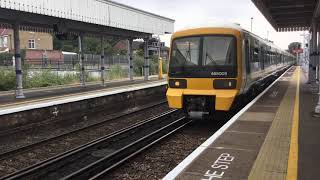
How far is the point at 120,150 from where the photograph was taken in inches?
373

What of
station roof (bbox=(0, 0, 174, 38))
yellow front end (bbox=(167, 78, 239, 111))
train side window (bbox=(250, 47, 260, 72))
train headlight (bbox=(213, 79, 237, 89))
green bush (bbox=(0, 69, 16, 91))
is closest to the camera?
yellow front end (bbox=(167, 78, 239, 111))

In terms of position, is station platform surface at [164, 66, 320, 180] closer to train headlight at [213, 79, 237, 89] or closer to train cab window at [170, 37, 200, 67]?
train headlight at [213, 79, 237, 89]

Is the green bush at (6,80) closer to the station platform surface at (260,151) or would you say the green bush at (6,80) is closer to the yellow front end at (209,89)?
the yellow front end at (209,89)

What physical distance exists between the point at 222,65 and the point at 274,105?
2707mm

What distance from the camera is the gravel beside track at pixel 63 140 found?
906 cm

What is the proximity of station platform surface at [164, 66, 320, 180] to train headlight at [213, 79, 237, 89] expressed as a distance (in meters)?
1.02

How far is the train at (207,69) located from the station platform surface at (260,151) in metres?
1.12

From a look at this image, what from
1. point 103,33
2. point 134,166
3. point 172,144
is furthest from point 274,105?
point 103,33

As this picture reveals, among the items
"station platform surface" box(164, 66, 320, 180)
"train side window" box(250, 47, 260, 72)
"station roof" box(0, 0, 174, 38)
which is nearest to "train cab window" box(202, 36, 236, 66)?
"station platform surface" box(164, 66, 320, 180)

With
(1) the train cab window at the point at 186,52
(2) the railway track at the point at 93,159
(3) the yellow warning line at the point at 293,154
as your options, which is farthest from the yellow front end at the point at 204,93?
(3) the yellow warning line at the point at 293,154

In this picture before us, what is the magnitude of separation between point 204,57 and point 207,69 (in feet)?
1.19

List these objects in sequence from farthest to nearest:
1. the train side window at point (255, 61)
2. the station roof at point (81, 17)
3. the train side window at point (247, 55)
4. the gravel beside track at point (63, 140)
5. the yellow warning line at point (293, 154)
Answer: the station roof at point (81, 17) < the train side window at point (255, 61) < the train side window at point (247, 55) < the gravel beside track at point (63, 140) < the yellow warning line at point (293, 154)

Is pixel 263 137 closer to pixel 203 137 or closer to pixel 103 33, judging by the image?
pixel 203 137

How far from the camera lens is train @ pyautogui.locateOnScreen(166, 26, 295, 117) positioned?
38.1 feet
